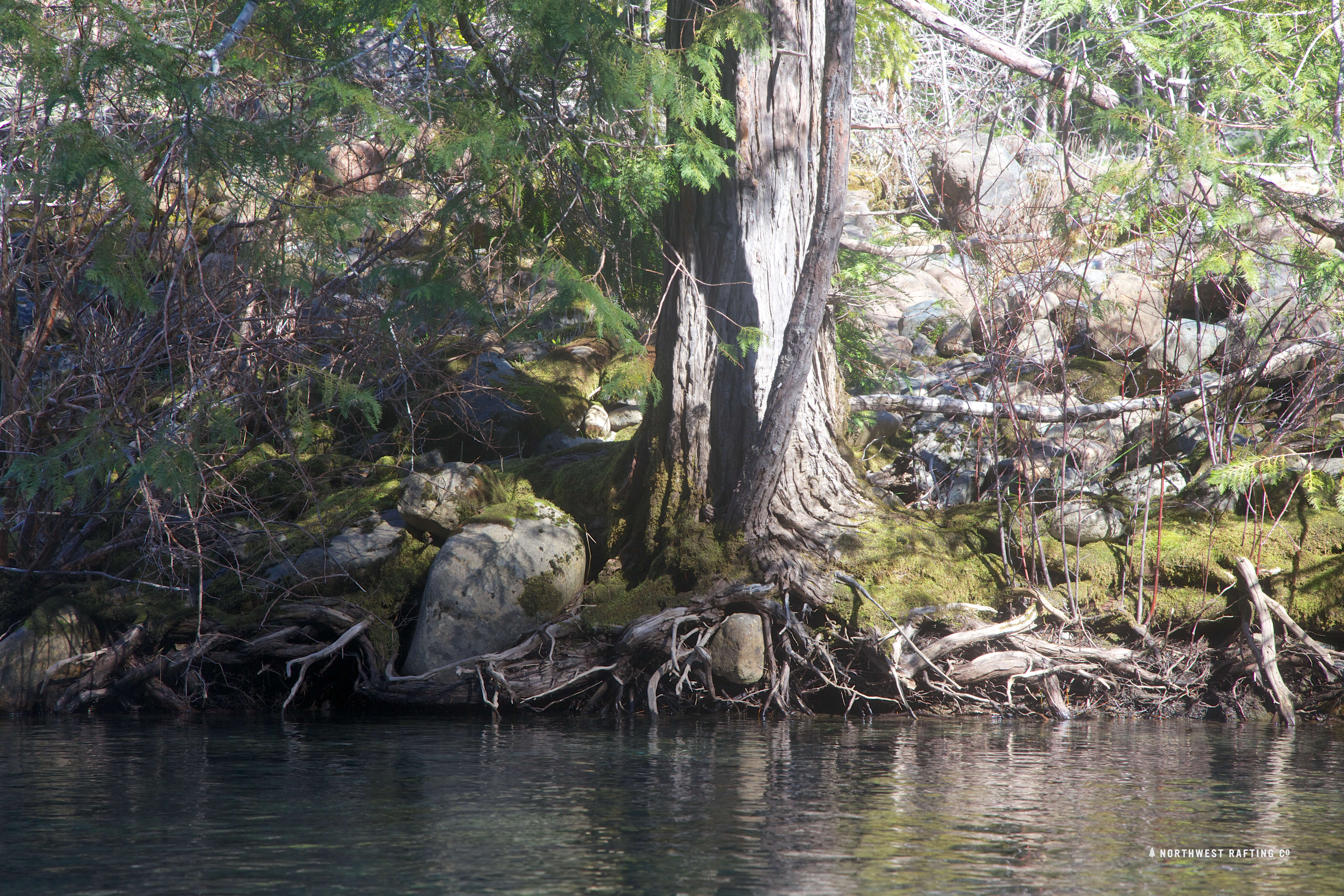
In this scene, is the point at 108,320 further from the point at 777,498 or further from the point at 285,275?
the point at 777,498

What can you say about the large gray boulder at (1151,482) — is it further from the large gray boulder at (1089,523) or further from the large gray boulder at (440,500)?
the large gray boulder at (440,500)

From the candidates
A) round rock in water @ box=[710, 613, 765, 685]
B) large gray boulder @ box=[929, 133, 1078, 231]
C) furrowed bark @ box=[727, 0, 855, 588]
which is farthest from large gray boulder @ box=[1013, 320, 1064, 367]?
round rock in water @ box=[710, 613, 765, 685]

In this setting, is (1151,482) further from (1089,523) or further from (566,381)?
(566,381)

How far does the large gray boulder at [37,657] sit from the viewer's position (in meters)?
6.98

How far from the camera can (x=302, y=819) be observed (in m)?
3.59

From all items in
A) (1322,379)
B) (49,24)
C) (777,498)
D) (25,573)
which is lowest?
(25,573)

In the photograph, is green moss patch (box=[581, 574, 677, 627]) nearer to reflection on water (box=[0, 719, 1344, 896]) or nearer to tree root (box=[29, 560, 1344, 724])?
tree root (box=[29, 560, 1344, 724])

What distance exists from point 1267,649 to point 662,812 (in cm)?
497

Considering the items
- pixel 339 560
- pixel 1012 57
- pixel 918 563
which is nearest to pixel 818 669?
pixel 918 563

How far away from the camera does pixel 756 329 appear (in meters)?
6.95

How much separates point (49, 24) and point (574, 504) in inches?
179

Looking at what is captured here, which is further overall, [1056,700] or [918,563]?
[918,563]

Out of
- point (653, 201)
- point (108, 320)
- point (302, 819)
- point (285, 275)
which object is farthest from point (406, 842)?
point (108, 320)

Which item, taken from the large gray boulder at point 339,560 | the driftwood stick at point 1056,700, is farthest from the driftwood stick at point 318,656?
the driftwood stick at point 1056,700
